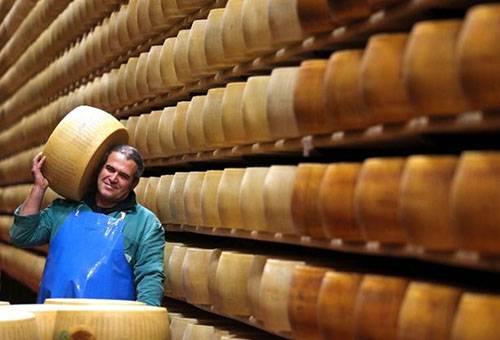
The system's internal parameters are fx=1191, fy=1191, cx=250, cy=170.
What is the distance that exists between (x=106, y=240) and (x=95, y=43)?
2548mm

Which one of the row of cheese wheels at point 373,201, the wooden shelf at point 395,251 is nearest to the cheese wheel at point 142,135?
the row of cheese wheels at point 373,201

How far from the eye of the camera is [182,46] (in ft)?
20.1

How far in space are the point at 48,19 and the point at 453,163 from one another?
7.57 m

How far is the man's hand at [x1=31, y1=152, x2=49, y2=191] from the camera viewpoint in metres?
6.27

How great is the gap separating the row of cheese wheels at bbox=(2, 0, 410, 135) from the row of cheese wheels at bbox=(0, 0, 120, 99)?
137mm

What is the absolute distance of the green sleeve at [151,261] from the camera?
580 cm

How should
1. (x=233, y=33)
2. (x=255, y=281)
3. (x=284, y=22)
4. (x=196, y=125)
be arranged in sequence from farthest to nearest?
(x=196, y=125) < (x=233, y=33) < (x=255, y=281) < (x=284, y=22)

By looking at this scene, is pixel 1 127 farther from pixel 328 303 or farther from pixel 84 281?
pixel 328 303

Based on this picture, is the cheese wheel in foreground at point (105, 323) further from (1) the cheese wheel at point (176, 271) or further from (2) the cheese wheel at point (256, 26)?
(1) the cheese wheel at point (176, 271)

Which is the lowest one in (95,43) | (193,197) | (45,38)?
(193,197)

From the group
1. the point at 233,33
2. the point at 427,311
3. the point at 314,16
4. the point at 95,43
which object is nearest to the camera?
the point at 427,311

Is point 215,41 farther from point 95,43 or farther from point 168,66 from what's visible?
point 95,43

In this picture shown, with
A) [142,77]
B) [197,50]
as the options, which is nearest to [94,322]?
[197,50]

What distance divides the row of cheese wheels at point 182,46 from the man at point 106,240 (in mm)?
632
